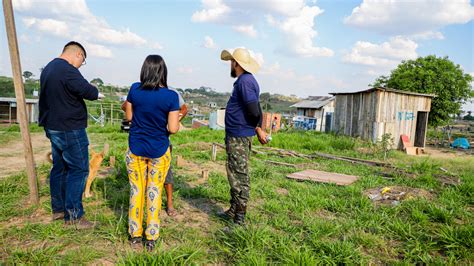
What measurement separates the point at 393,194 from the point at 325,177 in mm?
1378

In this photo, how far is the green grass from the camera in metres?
2.70

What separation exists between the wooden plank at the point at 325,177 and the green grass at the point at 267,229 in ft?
1.08

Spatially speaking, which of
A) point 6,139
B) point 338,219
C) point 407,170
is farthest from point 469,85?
point 6,139

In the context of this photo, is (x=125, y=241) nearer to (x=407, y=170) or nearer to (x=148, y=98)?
(x=148, y=98)

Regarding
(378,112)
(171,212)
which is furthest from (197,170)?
(378,112)

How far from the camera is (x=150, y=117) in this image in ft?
9.16

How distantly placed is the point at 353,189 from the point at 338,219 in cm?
131

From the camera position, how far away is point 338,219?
12.5 feet

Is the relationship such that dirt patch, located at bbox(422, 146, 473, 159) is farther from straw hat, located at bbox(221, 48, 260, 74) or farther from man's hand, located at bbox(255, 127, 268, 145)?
straw hat, located at bbox(221, 48, 260, 74)

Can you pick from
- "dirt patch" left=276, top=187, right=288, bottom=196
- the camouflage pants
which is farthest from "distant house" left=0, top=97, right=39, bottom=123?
the camouflage pants

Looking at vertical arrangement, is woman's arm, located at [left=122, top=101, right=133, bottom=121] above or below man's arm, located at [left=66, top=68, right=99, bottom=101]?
below

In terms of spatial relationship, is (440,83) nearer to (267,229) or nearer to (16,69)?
(267,229)

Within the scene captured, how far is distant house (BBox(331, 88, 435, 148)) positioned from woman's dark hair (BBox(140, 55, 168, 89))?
36.5 ft

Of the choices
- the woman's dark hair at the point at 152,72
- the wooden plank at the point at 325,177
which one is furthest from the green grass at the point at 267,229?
the woman's dark hair at the point at 152,72
